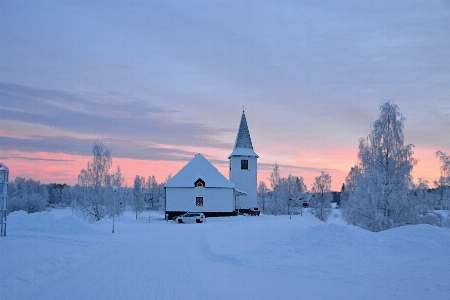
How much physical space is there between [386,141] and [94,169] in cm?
2918

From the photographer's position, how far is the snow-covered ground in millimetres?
9883

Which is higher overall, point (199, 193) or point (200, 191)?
point (200, 191)

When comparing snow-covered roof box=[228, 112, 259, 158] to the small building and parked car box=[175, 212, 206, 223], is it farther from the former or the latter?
parked car box=[175, 212, 206, 223]

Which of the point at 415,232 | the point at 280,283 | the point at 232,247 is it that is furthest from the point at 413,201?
the point at 280,283

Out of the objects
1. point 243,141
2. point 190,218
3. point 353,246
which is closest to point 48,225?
point 190,218

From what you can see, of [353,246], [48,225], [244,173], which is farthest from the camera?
[244,173]

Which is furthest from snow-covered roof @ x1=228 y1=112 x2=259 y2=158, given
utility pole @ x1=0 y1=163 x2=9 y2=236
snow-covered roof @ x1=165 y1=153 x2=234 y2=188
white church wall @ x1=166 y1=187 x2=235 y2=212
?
utility pole @ x1=0 y1=163 x2=9 y2=236

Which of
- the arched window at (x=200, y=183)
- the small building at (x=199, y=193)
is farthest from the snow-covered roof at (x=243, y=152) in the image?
the arched window at (x=200, y=183)

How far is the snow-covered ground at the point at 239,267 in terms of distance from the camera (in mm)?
9883

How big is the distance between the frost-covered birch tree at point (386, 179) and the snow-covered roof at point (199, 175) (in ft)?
78.9

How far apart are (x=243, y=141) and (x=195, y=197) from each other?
14.4 metres

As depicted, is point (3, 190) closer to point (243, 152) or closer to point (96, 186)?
point (96, 186)

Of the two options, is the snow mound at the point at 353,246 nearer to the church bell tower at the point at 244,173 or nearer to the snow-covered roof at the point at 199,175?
the snow-covered roof at the point at 199,175

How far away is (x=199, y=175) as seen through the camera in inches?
1967
